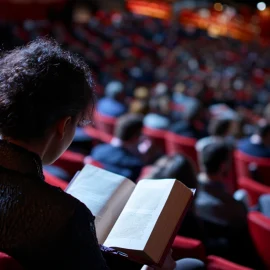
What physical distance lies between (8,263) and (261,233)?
1.20 m

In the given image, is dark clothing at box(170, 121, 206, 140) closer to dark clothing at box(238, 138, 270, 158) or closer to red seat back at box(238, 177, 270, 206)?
dark clothing at box(238, 138, 270, 158)

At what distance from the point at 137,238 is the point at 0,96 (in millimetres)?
402

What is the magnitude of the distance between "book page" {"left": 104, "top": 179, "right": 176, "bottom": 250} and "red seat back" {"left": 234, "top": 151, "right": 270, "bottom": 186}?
216cm

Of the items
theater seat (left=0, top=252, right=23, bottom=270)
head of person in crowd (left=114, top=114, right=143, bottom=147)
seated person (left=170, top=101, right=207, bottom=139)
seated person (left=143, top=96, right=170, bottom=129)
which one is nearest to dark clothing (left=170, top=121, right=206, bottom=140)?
seated person (left=170, top=101, right=207, bottom=139)

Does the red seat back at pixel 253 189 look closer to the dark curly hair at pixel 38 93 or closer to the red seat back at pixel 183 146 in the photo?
the red seat back at pixel 183 146

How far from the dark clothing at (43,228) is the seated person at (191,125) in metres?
3.47

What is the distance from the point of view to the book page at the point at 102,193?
4.12ft

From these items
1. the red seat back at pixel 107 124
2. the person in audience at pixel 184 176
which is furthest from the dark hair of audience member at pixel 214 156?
the red seat back at pixel 107 124

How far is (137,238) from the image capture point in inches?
42.6

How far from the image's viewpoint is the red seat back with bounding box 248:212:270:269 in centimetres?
194

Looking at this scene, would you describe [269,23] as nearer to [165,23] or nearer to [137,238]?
[165,23]

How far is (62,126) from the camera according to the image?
106 centimetres

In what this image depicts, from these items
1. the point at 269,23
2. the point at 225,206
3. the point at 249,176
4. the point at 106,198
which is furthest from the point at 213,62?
the point at 106,198

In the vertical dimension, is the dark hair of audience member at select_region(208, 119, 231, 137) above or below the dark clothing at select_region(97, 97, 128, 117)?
below
